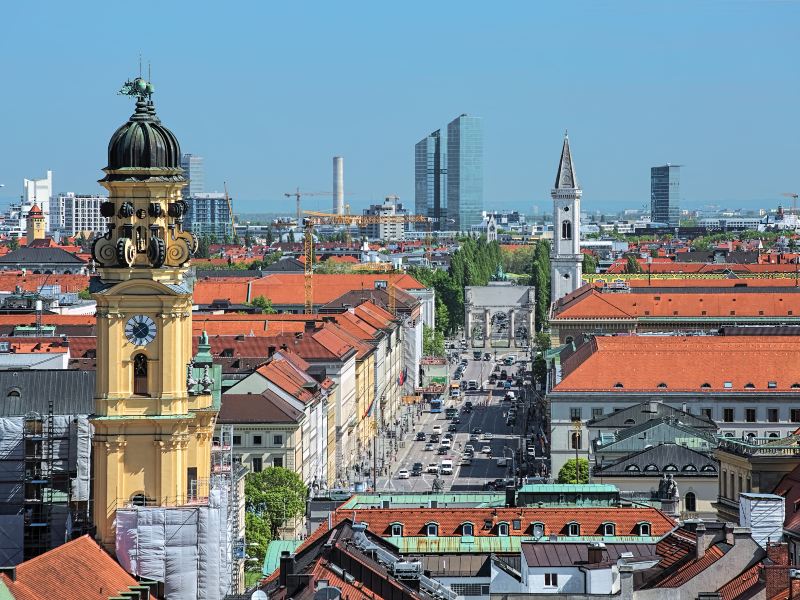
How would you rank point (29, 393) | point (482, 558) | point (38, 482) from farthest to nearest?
point (29, 393)
point (482, 558)
point (38, 482)

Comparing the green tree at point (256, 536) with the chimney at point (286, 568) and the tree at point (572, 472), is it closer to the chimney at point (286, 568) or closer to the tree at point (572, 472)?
the tree at point (572, 472)

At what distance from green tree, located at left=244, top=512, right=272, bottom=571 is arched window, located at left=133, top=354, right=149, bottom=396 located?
97.5 ft

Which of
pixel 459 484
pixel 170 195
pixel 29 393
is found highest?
pixel 170 195

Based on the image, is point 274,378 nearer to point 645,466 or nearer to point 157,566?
point 645,466

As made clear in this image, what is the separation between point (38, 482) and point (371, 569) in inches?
358

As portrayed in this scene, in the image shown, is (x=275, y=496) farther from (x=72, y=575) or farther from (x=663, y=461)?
(x=72, y=575)

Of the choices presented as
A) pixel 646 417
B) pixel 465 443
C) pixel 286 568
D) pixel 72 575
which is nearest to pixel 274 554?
pixel 286 568

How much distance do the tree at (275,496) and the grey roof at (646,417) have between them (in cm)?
1681

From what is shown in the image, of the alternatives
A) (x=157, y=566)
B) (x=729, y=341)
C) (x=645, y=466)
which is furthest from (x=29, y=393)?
(x=729, y=341)

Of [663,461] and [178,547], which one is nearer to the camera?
[178,547]

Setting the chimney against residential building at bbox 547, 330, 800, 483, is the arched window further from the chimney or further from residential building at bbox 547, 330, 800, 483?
residential building at bbox 547, 330, 800, 483

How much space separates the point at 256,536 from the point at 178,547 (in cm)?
3473

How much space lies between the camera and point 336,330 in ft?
470

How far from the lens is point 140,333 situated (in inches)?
1869
